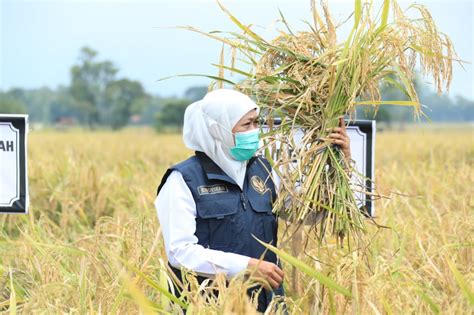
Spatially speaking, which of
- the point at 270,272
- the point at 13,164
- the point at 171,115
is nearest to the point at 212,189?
the point at 270,272

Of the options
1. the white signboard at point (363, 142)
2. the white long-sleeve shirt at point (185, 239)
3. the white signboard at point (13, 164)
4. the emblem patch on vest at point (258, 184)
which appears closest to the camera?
the white long-sleeve shirt at point (185, 239)

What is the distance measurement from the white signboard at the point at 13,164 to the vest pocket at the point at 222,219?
1.69 m

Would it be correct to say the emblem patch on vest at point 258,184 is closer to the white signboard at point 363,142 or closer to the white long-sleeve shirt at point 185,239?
the white long-sleeve shirt at point 185,239

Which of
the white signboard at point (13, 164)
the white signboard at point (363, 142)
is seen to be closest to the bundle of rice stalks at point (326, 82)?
the white signboard at point (363, 142)

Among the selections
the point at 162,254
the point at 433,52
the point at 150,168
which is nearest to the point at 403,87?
the point at 433,52

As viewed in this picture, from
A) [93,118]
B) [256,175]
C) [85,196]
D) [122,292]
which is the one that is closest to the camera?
[122,292]

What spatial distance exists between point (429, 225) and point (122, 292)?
7.65 ft

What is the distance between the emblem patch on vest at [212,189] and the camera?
245 centimetres

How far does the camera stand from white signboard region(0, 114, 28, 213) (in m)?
3.82

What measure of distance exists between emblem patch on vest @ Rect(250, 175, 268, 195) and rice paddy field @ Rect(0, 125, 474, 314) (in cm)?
28

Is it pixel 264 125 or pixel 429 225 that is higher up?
pixel 264 125

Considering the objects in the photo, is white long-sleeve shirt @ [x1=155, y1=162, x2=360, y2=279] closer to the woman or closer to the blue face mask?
the woman

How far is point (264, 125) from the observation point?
2762 mm

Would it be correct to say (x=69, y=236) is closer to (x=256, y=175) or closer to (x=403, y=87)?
(x=256, y=175)
